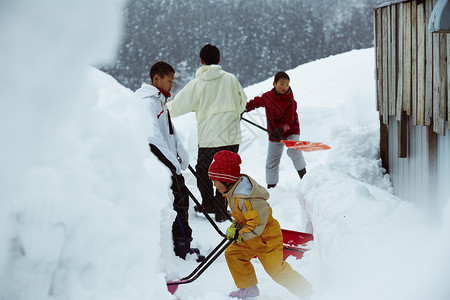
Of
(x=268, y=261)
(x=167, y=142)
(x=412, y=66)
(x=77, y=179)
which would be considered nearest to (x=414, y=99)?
(x=412, y=66)

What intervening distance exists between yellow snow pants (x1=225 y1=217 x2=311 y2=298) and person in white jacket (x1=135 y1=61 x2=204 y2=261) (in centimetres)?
74

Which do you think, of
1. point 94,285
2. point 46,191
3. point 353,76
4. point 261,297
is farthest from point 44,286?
point 353,76

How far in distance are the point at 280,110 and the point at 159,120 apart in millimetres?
2663

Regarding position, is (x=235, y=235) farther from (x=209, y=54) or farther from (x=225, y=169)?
(x=209, y=54)

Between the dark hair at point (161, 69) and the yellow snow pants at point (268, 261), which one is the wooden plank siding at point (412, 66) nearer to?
the yellow snow pants at point (268, 261)

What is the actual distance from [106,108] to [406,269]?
1658 mm

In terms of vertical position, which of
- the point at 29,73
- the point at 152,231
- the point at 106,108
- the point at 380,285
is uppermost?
the point at 29,73

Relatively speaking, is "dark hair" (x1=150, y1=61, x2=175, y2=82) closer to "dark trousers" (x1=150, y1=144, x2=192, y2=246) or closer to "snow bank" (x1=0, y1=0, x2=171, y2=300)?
"dark trousers" (x1=150, y1=144, x2=192, y2=246)

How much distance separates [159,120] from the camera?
3.79 metres

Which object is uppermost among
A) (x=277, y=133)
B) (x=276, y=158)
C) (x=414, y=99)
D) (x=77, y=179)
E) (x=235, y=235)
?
(x=77, y=179)

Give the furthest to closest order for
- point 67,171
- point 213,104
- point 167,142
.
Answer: point 213,104
point 167,142
point 67,171

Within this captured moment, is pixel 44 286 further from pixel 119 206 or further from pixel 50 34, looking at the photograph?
pixel 50 34

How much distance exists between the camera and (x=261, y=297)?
343cm

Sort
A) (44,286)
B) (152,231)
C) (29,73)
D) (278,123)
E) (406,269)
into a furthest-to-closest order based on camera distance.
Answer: (278,123), (406,269), (152,231), (44,286), (29,73)
